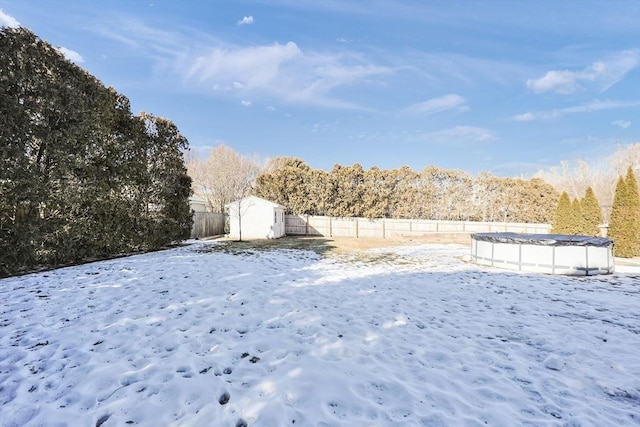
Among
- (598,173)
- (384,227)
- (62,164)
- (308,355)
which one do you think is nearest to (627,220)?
(384,227)

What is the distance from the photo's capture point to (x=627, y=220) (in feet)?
40.1

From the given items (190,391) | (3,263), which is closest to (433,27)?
(190,391)

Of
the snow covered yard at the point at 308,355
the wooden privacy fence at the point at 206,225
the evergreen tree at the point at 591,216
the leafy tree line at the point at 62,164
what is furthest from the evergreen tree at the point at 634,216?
the wooden privacy fence at the point at 206,225

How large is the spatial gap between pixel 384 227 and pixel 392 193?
3386mm

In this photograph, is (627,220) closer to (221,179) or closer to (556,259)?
(556,259)

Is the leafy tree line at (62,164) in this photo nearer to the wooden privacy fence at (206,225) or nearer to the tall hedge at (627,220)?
the wooden privacy fence at (206,225)

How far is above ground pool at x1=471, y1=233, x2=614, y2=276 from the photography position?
8367 mm

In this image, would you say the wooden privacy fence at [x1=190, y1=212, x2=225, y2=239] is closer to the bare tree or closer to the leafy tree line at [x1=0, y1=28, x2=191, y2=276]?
the bare tree

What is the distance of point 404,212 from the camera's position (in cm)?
2386

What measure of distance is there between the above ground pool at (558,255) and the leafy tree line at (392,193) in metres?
14.5

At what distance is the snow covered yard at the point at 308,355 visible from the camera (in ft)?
7.39

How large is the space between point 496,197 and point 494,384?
24237mm

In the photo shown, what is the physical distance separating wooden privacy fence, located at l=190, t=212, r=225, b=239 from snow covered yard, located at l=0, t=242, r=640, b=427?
39.6ft

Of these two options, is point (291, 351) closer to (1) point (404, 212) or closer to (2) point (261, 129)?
(1) point (404, 212)
